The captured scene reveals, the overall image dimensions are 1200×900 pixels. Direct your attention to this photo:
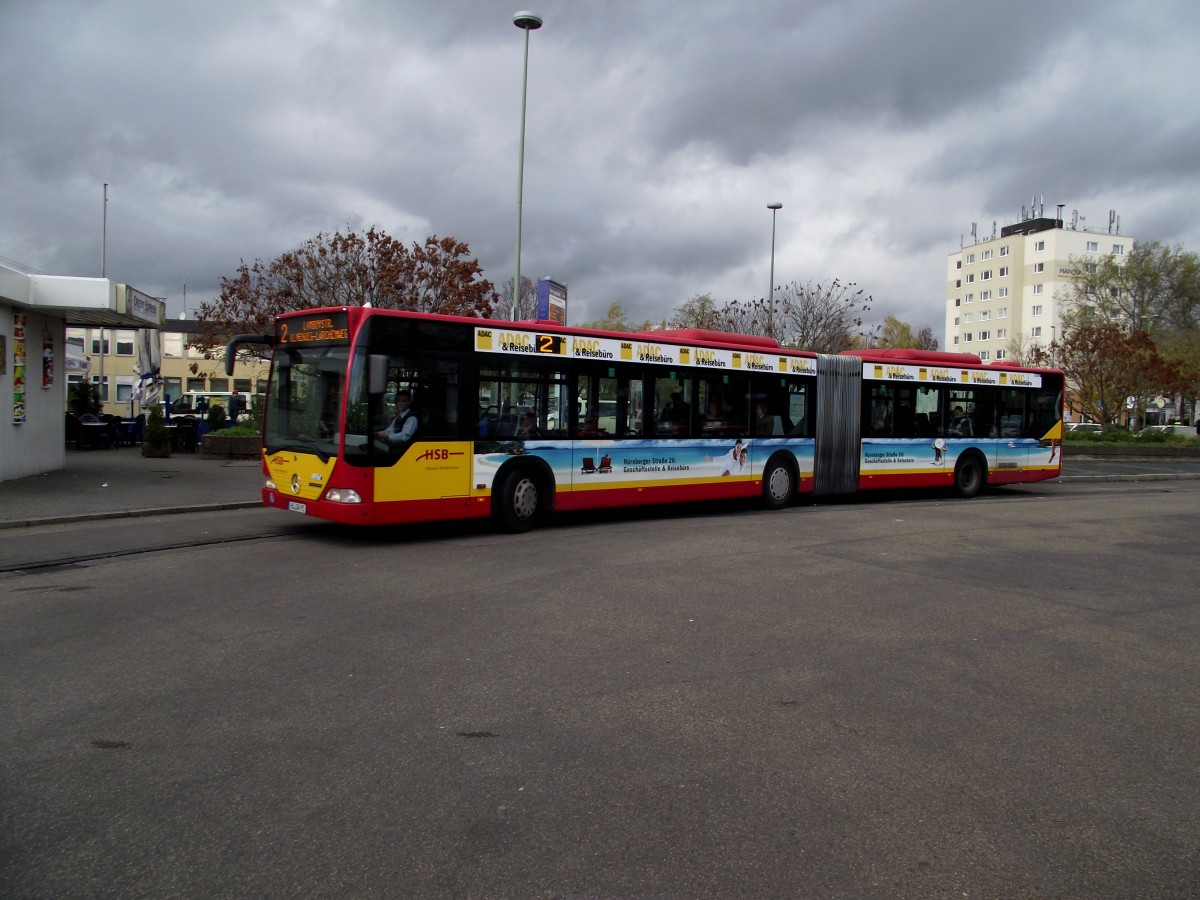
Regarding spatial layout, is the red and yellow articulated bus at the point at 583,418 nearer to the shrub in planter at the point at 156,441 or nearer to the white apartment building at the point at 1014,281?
the shrub in planter at the point at 156,441

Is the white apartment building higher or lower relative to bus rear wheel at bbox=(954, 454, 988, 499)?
higher

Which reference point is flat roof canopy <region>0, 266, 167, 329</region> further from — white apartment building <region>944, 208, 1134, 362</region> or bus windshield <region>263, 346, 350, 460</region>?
white apartment building <region>944, 208, 1134, 362</region>

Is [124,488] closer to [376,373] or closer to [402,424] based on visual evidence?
[402,424]

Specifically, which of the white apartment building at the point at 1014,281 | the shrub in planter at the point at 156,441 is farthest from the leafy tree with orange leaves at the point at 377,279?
the white apartment building at the point at 1014,281

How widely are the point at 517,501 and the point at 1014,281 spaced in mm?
92799

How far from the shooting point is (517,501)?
12.2 metres

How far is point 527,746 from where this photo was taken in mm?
4453

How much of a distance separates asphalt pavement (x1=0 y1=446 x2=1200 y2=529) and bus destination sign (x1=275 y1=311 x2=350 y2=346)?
12.5ft

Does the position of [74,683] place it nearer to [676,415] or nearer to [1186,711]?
[1186,711]

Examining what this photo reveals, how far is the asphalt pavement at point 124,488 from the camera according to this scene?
12828mm

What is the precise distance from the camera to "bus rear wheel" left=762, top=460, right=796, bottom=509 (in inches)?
631

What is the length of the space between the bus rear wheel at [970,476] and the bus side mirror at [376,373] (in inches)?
535

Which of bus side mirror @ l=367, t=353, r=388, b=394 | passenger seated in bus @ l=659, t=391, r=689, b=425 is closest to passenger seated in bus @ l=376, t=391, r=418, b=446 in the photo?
bus side mirror @ l=367, t=353, r=388, b=394

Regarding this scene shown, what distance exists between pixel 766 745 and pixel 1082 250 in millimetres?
97699
